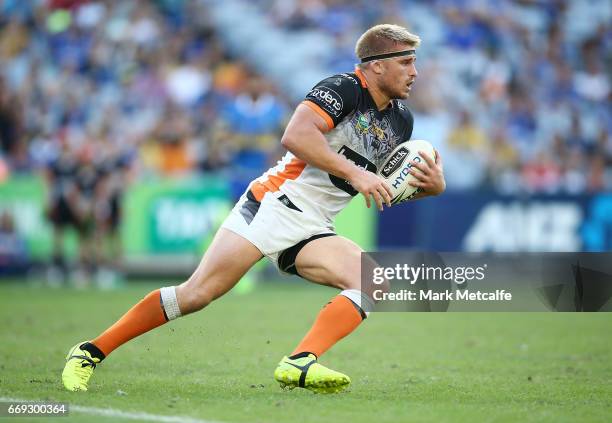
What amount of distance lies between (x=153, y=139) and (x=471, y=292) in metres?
12.5

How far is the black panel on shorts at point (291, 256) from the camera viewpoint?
6.55 m

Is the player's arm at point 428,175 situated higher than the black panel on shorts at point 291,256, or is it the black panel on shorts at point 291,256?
the player's arm at point 428,175

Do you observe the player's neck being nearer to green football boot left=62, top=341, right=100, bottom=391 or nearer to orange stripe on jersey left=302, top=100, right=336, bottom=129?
orange stripe on jersey left=302, top=100, right=336, bottom=129

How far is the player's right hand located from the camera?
6.19 metres

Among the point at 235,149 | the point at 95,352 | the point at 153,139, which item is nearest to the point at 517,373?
the point at 95,352

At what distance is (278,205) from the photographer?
6.58 meters

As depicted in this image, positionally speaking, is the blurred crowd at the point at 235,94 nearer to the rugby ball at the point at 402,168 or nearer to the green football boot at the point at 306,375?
the rugby ball at the point at 402,168

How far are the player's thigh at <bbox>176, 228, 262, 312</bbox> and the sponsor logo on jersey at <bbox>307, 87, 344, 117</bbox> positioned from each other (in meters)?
0.95

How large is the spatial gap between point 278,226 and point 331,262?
40cm

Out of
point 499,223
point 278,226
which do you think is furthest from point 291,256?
point 499,223

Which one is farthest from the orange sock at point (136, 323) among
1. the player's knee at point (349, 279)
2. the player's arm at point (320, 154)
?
the player's arm at point (320, 154)

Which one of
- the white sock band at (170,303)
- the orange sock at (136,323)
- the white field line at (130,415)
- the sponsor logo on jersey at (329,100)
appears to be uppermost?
the sponsor logo on jersey at (329,100)

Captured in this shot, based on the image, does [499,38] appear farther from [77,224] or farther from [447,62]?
[77,224]

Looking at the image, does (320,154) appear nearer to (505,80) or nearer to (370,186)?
(370,186)
